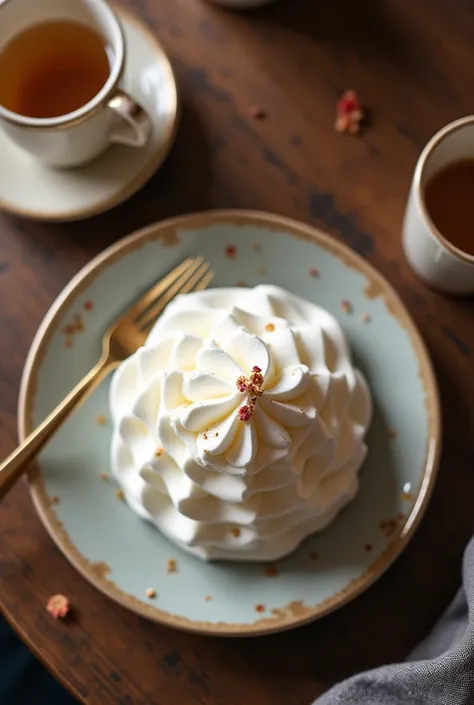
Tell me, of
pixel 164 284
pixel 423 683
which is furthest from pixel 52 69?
pixel 423 683

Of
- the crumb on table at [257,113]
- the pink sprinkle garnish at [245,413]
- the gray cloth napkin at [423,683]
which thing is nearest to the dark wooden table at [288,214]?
the crumb on table at [257,113]

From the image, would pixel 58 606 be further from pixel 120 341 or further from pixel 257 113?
pixel 257 113

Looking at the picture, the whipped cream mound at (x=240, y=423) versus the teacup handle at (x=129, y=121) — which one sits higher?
the teacup handle at (x=129, y=121)

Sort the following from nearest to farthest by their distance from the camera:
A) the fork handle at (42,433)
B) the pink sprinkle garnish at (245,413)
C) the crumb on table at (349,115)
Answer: the pink sprinkle garnish at (245,413) → the fork handle at (42,433) → the crumb on table at (349,115)

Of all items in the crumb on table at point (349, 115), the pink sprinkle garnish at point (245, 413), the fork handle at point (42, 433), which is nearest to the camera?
the pink sprinkle garnish at point (245, 413)

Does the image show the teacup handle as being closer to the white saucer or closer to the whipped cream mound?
the white saucer

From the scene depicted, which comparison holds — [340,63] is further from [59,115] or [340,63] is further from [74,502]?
[74,502]

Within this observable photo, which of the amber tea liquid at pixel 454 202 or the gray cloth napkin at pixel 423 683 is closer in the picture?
the gray cloth napkin at pixel 423 683

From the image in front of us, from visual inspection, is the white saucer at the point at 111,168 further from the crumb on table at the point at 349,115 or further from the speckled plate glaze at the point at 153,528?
the crumb on table at the point at 349,115
